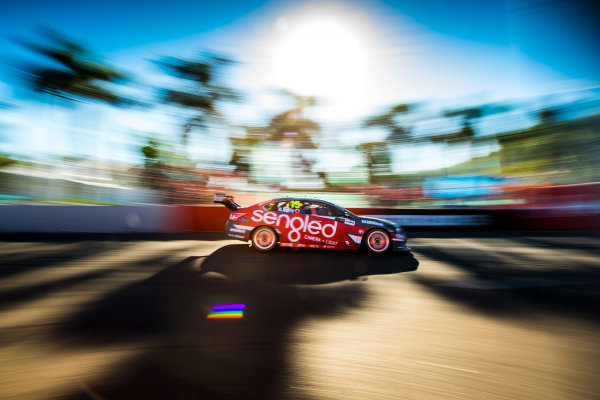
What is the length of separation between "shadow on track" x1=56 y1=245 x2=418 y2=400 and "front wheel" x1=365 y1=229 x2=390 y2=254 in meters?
1.21

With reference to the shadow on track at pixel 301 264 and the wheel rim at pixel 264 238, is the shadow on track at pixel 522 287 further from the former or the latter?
the wheel rim at pixel 264 238

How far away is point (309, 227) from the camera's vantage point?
6.58 meters

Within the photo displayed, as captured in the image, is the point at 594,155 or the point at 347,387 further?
the point at 594,155

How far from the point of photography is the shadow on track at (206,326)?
1.91 m

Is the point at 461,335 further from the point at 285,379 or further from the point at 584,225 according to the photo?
the point at 584,225

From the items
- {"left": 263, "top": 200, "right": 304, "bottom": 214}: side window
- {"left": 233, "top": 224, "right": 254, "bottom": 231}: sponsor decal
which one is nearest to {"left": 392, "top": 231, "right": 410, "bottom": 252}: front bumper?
{"left": 263, "top": 200, "right": 304, "bottom": 214}: side window

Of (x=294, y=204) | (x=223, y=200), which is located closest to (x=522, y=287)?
(x=294, y=204)

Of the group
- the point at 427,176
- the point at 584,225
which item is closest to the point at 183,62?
the point at 427,176

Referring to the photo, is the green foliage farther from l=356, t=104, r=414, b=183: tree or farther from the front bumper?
the front bumper

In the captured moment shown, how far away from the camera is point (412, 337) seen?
2.64 m

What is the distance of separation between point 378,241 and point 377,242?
0.03 metres

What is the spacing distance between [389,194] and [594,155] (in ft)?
29.4

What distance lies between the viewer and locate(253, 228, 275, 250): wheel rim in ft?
21.8

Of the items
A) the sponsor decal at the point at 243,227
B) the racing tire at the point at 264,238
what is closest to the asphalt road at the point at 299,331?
the racing tire at the point at 264,238
